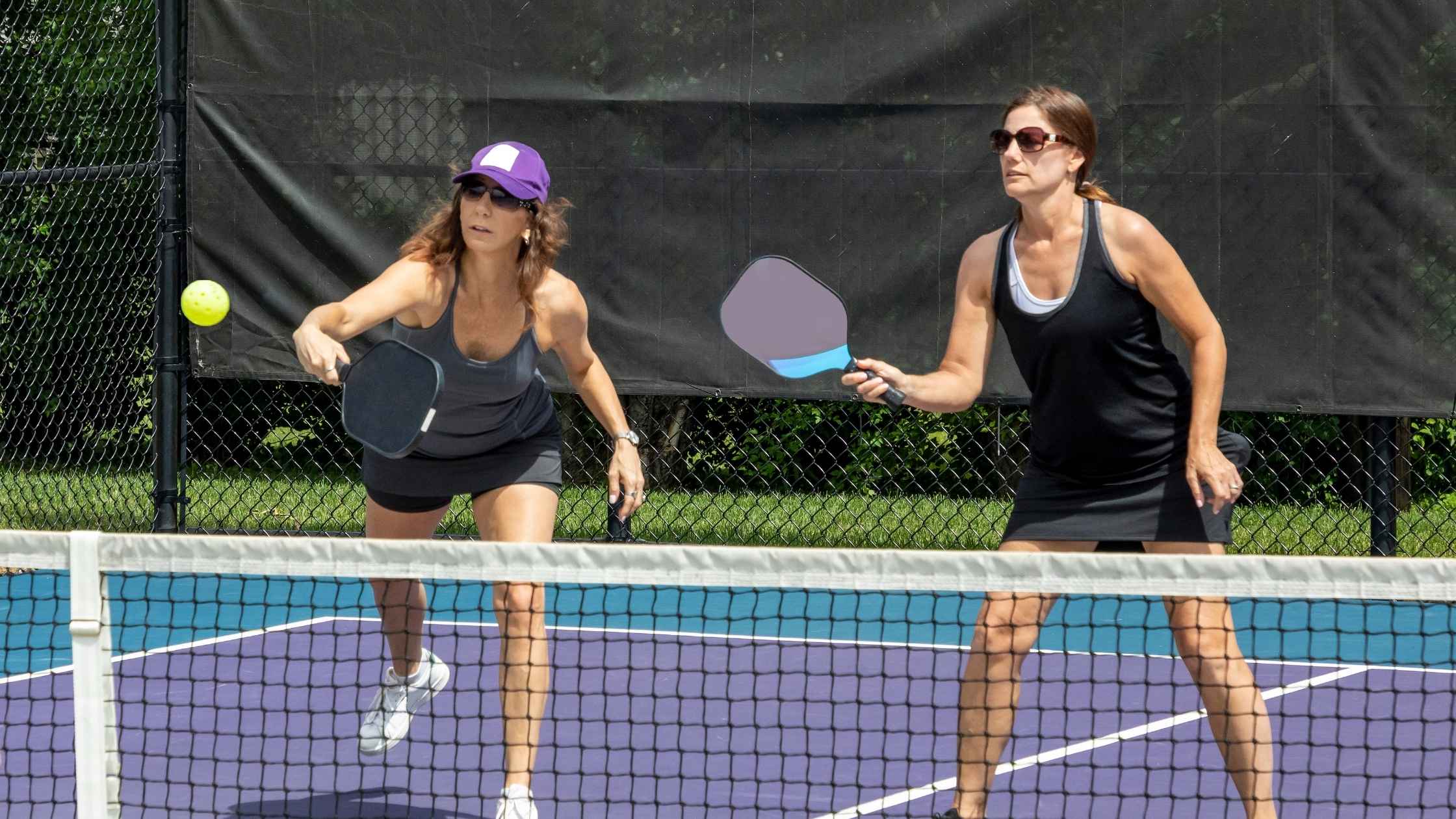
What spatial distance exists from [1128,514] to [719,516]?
485 centimetres

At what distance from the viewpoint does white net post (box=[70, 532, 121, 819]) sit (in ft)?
9.11

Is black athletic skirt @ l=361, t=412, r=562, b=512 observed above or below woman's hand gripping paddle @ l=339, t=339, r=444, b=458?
below

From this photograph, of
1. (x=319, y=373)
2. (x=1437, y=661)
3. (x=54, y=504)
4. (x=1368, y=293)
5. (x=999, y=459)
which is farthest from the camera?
(x=999, y=459)

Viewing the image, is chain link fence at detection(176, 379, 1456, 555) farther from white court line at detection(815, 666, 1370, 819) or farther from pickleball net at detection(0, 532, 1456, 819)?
white court line at detection(815, 666, 1370, 819)

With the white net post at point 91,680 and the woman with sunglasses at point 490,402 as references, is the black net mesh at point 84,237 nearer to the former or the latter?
the woman with sunglasses at point 490,402

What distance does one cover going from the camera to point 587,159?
639cm

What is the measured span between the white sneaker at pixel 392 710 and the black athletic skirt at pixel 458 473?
15.6 inches

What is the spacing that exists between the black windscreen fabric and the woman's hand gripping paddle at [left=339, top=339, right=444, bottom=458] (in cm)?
306

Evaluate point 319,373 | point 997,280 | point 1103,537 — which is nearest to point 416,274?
point 319,373

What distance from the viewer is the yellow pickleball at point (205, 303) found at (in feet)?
19.3

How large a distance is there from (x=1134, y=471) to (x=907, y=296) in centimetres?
302

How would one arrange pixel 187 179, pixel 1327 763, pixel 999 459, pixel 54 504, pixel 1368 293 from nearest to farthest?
pixel 1327 763
pixel 1368 293
pixel 187 179
pixel 54 504
pixel 999 459

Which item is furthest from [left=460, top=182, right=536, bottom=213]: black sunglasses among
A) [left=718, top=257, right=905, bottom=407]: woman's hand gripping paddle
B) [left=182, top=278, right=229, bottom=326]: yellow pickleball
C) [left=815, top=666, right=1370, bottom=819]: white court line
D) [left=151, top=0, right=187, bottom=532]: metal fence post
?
[left=151, top=0, right=187, bottom=532]: metal fence post

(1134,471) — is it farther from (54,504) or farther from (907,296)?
(54,504)
